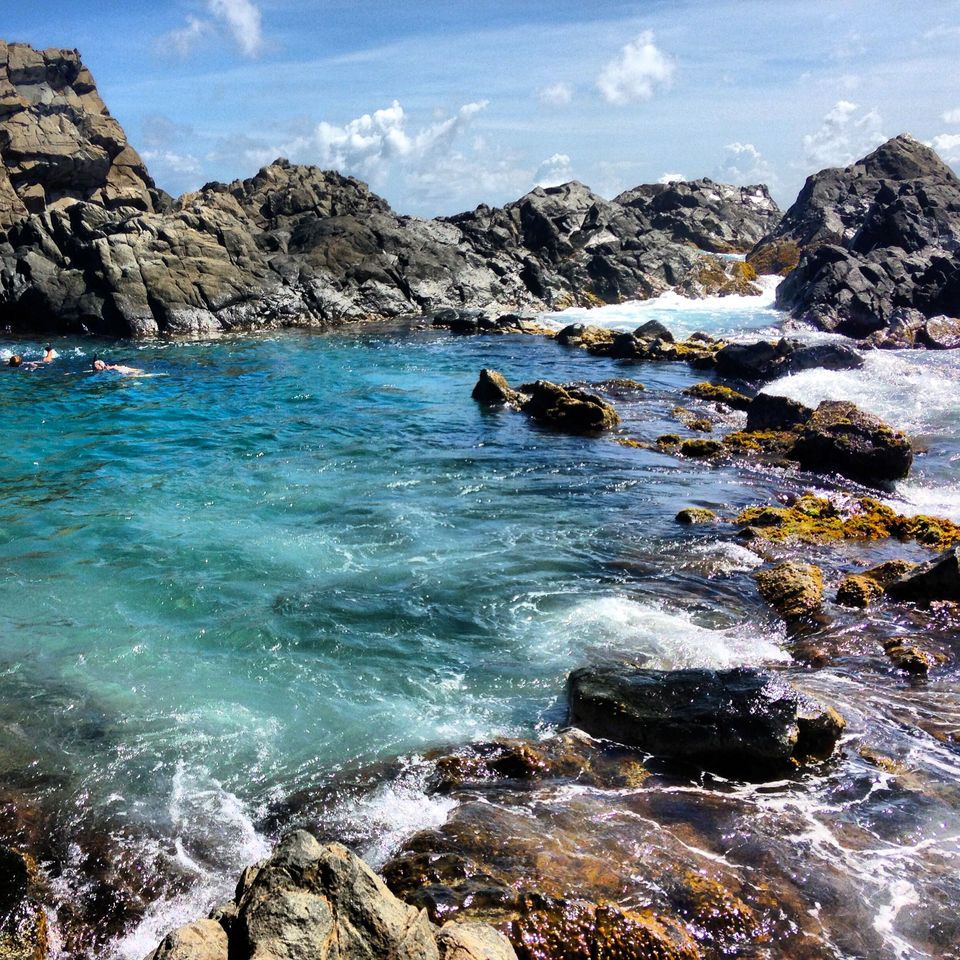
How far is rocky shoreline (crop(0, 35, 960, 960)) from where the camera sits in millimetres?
7184

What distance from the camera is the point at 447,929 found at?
20.5 feet

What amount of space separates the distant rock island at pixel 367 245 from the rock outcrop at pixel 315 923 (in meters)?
50.6

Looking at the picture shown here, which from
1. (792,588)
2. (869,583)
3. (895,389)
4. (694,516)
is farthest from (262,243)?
(869,583)

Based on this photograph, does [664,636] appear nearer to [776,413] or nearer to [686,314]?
[776,413]

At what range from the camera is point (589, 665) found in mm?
12852

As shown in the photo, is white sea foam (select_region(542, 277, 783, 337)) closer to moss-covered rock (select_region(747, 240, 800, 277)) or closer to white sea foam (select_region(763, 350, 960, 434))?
moss-covered rock (select_region(747, 240, 800, 277))

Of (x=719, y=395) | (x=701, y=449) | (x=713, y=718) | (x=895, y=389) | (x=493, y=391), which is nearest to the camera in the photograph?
(x=713, y=718)

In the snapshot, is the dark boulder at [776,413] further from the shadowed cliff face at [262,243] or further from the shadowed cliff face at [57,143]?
the shadowed cliff face at [57,143]

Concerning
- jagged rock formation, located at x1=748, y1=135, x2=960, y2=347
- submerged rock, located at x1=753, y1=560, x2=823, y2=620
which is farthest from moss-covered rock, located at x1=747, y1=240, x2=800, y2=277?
submerged rock, located at x1=753, y1=560, x2=823, y2=620

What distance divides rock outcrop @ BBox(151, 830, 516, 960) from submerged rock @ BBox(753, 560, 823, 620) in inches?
401

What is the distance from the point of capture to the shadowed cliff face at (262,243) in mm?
52562

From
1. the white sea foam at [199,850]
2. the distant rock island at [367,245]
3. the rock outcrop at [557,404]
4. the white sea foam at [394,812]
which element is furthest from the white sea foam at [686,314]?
the white sea foam at [199,850]

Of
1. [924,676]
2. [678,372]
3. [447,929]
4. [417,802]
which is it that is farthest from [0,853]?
[678,372]

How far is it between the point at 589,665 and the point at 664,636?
1783mm
